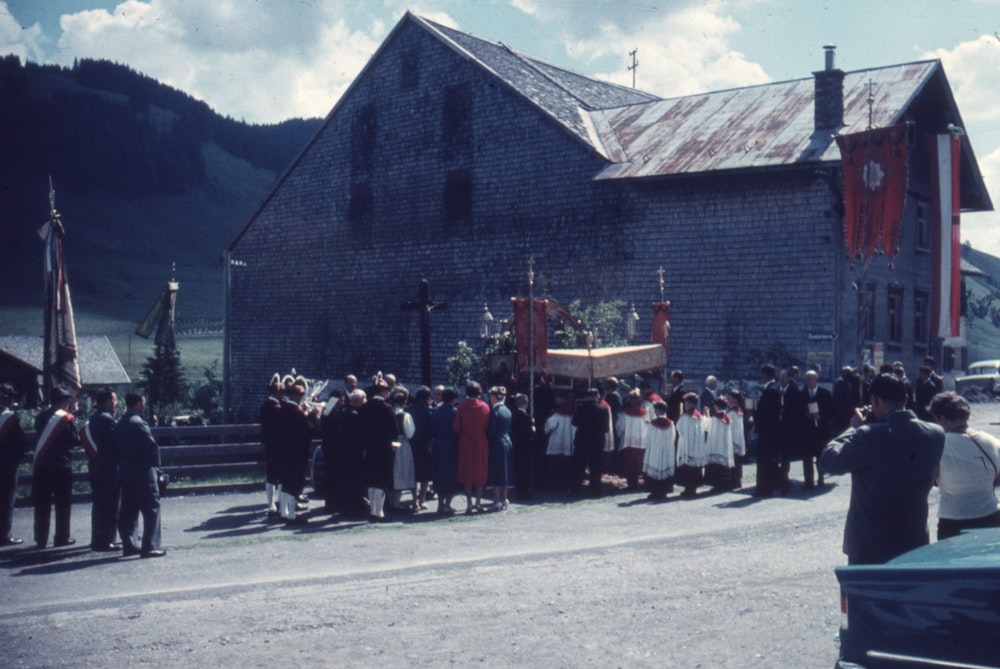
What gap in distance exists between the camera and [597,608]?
820 centimetres

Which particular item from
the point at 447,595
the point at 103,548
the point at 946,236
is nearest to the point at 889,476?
the point at 447,595

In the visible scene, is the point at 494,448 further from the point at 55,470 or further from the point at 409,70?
the point at 409,70

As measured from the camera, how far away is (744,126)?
26859 millimetres

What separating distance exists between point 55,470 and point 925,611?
10.2 meters

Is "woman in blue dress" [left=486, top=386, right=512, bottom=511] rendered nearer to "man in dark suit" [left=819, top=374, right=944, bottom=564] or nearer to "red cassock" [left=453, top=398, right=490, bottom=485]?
"red cassock" [left=453, top=398, right=490, bottom=485]

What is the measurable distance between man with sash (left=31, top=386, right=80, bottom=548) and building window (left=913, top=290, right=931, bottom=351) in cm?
2330

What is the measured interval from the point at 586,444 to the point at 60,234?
8.32 meters

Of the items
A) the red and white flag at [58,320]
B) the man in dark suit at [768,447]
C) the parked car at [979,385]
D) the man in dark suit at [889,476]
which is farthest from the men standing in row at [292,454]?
the parked car at [979,385]

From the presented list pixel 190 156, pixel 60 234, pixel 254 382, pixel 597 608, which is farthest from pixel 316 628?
pixel 190 156

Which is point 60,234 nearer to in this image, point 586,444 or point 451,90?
point 586,444

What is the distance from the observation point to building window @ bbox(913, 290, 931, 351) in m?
29.1

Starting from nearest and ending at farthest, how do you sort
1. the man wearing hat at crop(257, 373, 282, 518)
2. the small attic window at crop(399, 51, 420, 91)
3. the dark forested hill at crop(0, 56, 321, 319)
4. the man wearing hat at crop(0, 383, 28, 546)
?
the man wearing hat at crop(0, 383, 28, 546) → the man wearing hat at crop(257, 373, 282, 518) → the small attic window at crop(399, 51, 420, 91) → the dark forested hill at crop(0, 56, 321, 319)

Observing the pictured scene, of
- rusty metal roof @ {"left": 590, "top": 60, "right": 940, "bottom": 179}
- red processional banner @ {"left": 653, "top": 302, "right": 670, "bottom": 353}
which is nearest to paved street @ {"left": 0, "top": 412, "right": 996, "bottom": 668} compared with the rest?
red processional banner @ {"left": 653, "top": 302, "right": 670, "bottom": 353}

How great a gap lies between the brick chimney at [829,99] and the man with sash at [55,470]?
18753 mm
